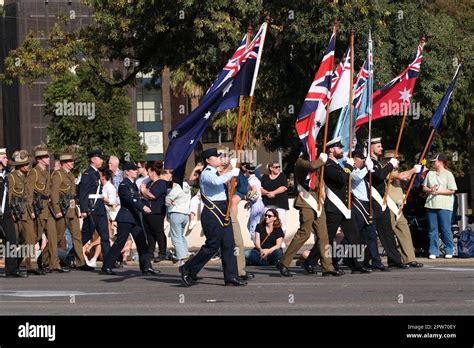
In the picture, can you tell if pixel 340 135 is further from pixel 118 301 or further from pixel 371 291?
pixel 118 301

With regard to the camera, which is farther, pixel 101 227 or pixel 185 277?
pixel 101 227

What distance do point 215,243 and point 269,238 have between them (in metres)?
4.20

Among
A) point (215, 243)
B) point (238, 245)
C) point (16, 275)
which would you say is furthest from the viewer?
point (16, 275)

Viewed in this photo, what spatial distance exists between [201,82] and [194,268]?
9.87 meters

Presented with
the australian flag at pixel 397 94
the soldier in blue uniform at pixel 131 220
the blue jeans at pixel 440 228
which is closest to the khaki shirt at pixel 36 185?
the soldier in blue uniform at pixel 131 220

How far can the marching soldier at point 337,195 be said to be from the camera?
17.8 metres

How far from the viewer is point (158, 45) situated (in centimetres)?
2403

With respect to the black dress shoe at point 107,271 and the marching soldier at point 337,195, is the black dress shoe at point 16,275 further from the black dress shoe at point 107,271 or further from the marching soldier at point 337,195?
the marching soldier at point 337,195

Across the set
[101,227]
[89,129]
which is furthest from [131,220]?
[89,129]

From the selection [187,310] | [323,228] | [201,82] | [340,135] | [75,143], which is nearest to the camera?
[187,310]

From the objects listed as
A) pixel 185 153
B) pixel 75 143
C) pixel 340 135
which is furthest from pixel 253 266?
pixel 75 143

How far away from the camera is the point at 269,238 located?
2034 cm

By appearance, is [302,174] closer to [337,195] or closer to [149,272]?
[337,195]

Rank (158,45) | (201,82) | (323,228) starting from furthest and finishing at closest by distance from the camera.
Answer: (201,82) < (158,45) < (323,228)
